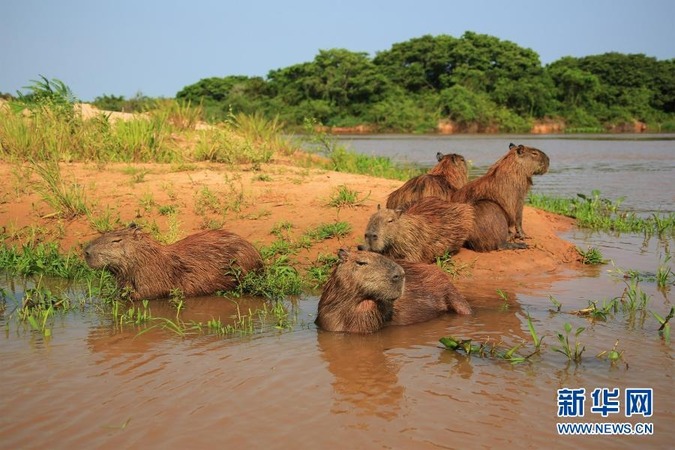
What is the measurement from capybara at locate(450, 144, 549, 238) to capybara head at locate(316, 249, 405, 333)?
113 inches

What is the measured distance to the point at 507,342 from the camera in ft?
14.5

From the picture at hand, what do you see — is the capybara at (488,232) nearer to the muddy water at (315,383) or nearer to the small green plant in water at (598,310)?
the muddy water at (315,383)

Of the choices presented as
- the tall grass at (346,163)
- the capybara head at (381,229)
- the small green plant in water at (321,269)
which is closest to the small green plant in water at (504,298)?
the capybara head at (381,229)

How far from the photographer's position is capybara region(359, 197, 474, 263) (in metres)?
6.08

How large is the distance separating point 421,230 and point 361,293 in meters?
1.97

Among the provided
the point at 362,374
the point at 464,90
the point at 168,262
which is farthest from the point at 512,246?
the point at 464,90

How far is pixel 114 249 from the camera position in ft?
18.2

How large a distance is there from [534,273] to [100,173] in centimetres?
604

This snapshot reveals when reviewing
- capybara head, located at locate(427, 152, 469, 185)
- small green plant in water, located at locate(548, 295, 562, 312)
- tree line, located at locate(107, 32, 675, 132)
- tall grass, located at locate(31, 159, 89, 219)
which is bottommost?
small green plant in water, located at locate(548, 295, 562, 312)

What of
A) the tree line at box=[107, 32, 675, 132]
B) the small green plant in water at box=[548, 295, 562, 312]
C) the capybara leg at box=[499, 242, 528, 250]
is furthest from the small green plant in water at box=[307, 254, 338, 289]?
the tree line at box=[107, 32, 675, 132]

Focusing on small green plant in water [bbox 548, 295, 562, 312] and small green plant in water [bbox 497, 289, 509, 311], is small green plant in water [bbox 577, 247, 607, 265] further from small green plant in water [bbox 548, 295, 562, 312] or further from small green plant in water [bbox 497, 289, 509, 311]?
small green plant in water [bbox 548, 295, 562, 312]

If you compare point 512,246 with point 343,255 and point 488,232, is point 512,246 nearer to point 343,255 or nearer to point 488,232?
point 488,232

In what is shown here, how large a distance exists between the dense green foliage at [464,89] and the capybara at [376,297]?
38867 mm

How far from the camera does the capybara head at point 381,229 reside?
602 cm
